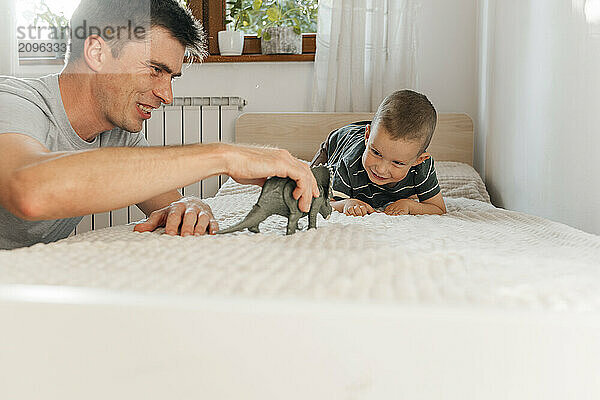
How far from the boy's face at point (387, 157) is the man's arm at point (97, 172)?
30.8 inches

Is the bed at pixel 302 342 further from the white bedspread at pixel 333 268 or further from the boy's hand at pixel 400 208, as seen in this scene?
the boy's hand at pixel 400 208

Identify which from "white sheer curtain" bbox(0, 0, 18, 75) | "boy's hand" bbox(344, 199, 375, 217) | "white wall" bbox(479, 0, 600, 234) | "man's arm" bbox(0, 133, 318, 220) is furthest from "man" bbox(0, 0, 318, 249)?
"white sheer curtain" bbox(0, 0, 18, 75)

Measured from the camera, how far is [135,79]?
1.24m

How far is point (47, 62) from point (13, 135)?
7.30 ft

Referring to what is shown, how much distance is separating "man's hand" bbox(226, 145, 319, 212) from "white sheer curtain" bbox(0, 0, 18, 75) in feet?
5.64

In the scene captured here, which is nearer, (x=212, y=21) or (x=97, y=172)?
(x=97, y=172)

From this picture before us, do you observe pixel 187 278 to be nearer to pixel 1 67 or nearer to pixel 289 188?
pixel 289 188

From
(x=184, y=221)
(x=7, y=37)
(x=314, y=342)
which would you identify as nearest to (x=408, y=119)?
(x=184, y=221)

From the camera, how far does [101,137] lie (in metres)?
1.33

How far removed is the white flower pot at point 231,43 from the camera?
272 centimetres

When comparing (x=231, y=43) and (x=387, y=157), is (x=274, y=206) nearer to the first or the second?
(x=387, y=157)

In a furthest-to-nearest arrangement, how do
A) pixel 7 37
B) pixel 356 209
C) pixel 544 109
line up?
1. pixel 7 37
2. pixel 544 109
3. pixel 356 209

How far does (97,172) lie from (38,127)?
0.38 m

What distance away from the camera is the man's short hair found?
4.02 feet
